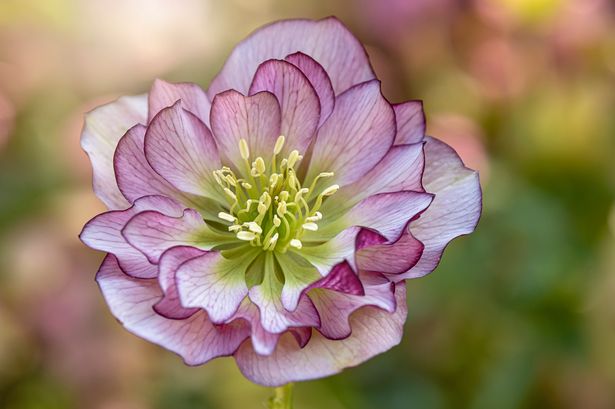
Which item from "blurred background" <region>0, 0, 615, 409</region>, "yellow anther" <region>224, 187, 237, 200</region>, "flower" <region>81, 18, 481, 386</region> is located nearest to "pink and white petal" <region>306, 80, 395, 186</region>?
"flower" <region>81, 18, 481, 386</region>

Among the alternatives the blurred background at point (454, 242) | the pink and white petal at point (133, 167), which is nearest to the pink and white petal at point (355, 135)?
the pink and white petal at point (133, 167)

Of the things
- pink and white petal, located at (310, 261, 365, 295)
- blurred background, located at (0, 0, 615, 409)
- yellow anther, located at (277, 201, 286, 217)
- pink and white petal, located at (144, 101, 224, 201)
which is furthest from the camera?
blurred background, located at (0, 0, 615, 409)

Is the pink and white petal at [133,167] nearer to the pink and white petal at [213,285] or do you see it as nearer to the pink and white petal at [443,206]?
the pink and white petal at [213,285]

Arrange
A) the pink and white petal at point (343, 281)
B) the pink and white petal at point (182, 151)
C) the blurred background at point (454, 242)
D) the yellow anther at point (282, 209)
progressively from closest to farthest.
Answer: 1. the pink and white petal at point (343, 281)
2. the pink and white petal at point (182, 151)
3. the yellow anther at point (282, 209)
4. the blurred background at point (454, 242)

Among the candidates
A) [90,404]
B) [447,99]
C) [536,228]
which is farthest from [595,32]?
[90,404]

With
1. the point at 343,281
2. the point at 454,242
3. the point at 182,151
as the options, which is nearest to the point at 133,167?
the point at 182,151

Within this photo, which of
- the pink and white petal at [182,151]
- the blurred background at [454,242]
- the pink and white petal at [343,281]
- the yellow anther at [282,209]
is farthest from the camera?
the blurred background at [454,242]

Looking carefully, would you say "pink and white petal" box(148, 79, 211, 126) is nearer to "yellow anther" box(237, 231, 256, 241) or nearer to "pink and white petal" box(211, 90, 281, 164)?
"pink and white petal" box(211, 90, 281, 164)
